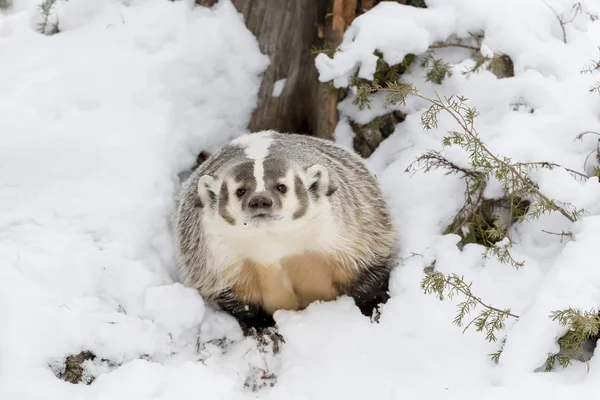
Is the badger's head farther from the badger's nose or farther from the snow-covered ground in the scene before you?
the snow-covered ground

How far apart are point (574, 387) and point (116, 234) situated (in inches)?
86.4

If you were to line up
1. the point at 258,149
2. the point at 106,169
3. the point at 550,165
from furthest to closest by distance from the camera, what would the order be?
the point at 106,169
the point at 258,149
the point at 550,165

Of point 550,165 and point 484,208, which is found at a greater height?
point 550,165

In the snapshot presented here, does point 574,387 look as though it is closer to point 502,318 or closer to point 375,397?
point 502,318

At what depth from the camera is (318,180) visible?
10.3 feet

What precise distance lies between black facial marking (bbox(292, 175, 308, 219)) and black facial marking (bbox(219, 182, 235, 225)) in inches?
11.2

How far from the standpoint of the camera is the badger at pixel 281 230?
9.74 ft

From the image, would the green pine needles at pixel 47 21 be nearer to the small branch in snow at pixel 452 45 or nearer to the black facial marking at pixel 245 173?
the black facial marking at pixel 245 173

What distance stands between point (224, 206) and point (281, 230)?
292 millimetres

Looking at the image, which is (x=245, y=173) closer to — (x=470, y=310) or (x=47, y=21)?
(x=470, y=310)

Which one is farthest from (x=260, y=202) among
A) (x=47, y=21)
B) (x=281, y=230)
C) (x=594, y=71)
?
(x=47, y=21)

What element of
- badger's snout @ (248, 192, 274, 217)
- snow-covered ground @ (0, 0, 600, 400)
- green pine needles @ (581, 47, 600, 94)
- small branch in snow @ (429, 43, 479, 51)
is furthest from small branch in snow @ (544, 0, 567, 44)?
badger's snout @ (248, 192, 274, 217)

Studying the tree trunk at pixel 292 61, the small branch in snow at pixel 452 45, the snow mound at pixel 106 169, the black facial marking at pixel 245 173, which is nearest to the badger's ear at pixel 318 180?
the black facial marking at pixel 245 173

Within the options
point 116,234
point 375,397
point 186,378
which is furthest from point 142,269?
point 375,397
